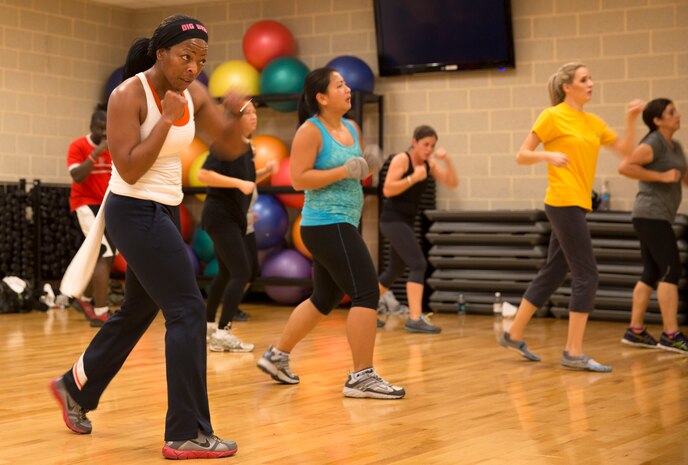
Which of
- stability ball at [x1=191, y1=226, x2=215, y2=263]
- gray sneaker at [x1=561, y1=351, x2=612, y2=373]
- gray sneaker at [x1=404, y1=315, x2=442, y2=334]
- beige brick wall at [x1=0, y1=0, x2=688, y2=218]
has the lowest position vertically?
gray sneaker at [x1=404, y1=315, x2=442, y2=334]

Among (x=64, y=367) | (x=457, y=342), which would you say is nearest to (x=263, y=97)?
(x=457, y=342)

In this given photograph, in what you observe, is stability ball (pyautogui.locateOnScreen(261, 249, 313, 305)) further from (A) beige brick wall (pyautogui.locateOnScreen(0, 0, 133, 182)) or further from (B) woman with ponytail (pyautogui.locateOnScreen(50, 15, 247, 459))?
(B) woman with ponytail (pyautogui.locateOnScreen(50, 15, 247, 459))

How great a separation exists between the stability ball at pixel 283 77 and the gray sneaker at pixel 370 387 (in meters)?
5.13

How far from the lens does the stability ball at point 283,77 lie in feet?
30.3

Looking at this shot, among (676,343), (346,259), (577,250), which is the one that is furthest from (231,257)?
(676,343)

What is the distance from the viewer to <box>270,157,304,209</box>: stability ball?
904cm

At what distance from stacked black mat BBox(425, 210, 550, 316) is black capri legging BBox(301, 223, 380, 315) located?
4.25m

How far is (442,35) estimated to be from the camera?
8.98 metres

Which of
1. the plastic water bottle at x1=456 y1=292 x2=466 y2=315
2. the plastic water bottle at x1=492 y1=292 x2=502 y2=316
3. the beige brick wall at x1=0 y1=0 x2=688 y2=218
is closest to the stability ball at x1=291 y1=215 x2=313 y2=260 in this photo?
the beige brick wall at x1=0 y1=0 x2=688 y2=218

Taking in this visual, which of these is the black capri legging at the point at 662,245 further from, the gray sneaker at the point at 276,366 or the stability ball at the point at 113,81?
the stability ball at the point at 113,81

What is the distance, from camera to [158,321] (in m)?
7.85

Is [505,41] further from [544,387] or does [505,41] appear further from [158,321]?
[544,387]

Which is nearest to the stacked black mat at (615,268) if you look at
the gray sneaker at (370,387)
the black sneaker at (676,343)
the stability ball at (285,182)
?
the black sneaker at (676,343)

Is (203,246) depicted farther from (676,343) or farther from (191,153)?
(676,343)
